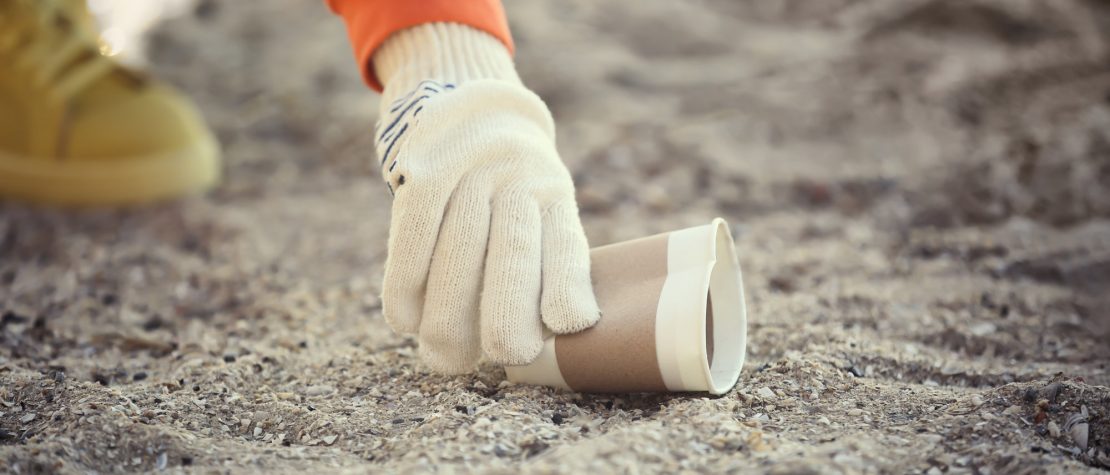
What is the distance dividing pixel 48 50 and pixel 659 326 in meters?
2.14

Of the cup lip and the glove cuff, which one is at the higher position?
the glove cuff

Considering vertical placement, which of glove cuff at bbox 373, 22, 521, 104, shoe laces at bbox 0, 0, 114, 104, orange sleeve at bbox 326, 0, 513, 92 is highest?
shoe laces at bbox 0, 0, 114, 104

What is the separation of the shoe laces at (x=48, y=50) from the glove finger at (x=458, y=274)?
1.78m

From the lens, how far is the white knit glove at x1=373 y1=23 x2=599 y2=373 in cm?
Result: 129

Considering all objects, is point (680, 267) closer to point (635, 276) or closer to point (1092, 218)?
point (635, 276)

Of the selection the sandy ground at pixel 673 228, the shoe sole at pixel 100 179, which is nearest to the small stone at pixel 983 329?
the sandy ground at pixel 673 228

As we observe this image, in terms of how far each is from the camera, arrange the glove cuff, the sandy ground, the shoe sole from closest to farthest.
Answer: the sandy ground < the glove cuff < the shoe sole

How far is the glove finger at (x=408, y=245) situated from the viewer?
4.25 ft

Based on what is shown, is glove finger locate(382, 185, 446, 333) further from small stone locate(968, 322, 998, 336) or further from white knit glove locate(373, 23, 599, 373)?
small stone locate(968, 322, 998, 336)

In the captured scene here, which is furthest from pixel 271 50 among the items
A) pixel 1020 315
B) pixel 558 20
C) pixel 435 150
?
pixel 1020 315

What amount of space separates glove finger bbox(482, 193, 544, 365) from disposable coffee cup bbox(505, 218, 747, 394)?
0.05 metres

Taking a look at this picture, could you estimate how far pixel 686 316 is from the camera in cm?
125

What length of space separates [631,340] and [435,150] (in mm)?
371

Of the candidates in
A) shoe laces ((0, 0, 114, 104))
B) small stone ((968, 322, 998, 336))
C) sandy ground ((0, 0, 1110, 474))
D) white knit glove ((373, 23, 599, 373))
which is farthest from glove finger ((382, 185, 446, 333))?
shoe laces ((0, 0, 114, 104))
